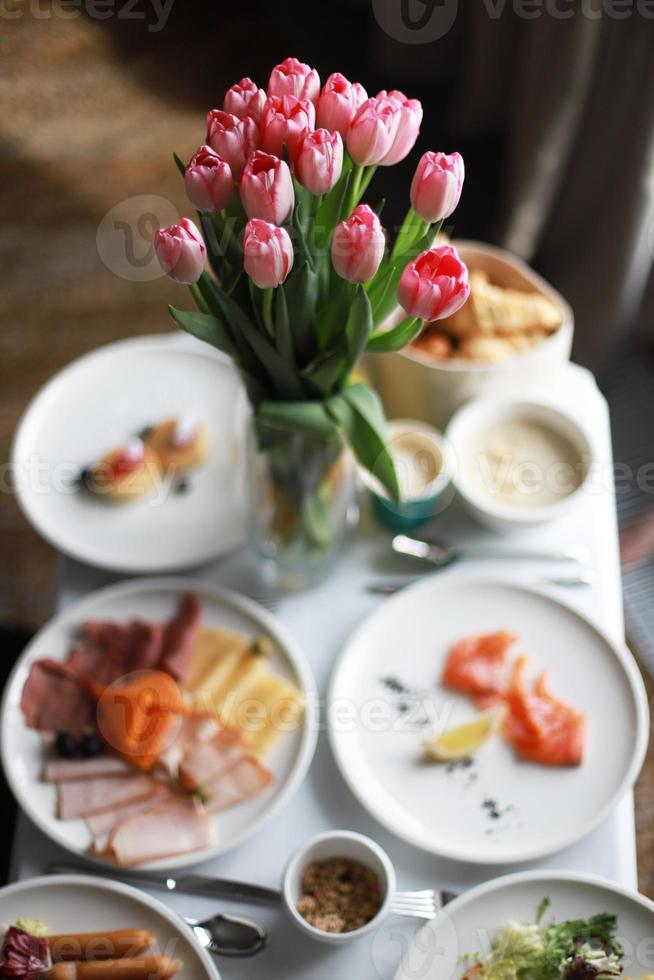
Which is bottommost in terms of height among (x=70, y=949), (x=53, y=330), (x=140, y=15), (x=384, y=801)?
(x=53, y=330)

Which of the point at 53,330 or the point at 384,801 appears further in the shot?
the point at 53,330

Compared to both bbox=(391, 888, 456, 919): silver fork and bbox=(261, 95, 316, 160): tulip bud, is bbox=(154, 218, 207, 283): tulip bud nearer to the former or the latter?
bbox=(261, 95, 316, 160): tulip bud

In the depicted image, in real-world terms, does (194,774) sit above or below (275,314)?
below

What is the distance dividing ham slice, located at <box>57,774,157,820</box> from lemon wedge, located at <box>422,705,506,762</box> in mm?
359

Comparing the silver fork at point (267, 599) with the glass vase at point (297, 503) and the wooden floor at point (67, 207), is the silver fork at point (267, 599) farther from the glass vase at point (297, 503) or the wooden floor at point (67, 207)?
the wooden floor at point (67, 207)

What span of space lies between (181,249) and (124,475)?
0.62 m

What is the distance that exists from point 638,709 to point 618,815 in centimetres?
13

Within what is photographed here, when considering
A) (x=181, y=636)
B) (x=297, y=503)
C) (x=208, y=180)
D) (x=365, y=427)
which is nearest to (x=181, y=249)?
(x=208, y=180)

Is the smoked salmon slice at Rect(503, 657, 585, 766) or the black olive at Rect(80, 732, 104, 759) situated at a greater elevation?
the smoked salmon slice at Rect(503, 657, 585, 766)

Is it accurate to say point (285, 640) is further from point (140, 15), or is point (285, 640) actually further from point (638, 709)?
point (140, 15)

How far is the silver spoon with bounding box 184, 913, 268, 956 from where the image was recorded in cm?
107

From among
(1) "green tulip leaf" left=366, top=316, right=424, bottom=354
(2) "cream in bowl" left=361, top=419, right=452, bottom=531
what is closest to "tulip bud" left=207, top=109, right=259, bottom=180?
(1) "green tulip leaf" left=366, top=316, right=424, bottom=354

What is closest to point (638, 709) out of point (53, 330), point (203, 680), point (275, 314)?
point (203, 680)

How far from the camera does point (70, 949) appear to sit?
1047 millimetres
